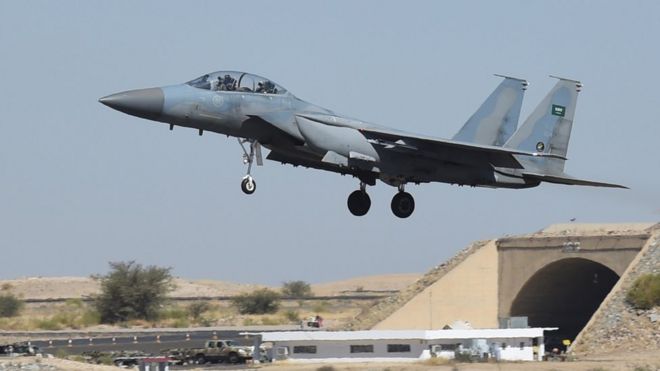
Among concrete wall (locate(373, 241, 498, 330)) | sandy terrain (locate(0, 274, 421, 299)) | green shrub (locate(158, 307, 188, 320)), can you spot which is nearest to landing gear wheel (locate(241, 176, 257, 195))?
concrete wall (locate(373, 241, 498, 330))

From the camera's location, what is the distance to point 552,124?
1423 inches

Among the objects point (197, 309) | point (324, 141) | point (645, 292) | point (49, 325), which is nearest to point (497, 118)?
point (324, 141)

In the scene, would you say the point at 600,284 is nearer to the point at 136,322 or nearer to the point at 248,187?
the point at 136,322

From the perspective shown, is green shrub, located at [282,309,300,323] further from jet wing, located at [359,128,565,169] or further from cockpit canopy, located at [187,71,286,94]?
cockpit canopy, located at [187,71,286,94]

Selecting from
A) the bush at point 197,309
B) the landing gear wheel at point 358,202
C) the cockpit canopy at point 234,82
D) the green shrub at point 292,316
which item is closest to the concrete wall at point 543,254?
the green shrub at point 292,316

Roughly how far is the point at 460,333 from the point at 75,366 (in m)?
15.9

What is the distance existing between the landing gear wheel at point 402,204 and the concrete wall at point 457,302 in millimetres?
27938

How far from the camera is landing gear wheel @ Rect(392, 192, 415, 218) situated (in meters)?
32.5

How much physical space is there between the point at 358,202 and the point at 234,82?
15.8ft

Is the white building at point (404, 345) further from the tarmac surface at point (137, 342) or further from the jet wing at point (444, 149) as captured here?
the jet wing at point (444, 149)

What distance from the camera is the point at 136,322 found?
85.4 m

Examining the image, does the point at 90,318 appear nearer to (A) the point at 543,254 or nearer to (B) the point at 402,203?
(A) the point at 543,254

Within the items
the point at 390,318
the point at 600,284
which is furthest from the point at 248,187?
the point at 600,284

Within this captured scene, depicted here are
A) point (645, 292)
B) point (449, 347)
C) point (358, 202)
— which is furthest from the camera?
point (645, 292)
